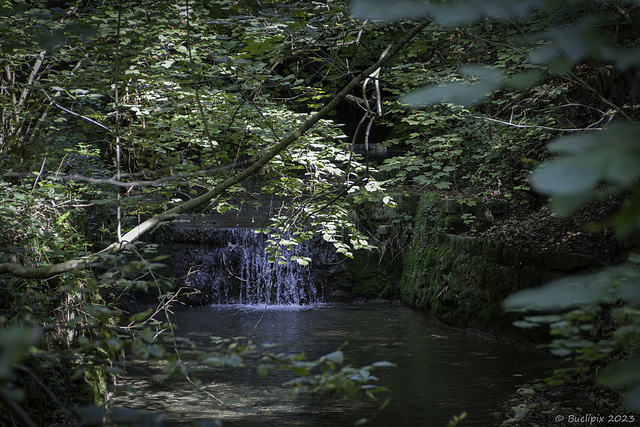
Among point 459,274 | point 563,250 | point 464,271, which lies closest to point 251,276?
point 459,274

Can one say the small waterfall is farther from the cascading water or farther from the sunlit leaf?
the sunlit leaf

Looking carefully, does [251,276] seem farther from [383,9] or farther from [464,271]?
[383,9]

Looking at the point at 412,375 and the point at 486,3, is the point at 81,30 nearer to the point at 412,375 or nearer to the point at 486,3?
the point at 486,3

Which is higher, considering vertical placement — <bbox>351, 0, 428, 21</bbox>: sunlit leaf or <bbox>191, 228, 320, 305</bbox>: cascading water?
<bbox>351, 0, 428, 21</bbox>: sunlit leaf

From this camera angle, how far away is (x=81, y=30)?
1473 mm

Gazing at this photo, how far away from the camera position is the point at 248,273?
1073cm

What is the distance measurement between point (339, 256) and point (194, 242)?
3.17 m

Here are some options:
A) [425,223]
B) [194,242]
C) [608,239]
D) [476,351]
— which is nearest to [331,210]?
[476,351]

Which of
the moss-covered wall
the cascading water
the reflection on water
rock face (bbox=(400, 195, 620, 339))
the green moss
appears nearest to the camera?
the reflection on water

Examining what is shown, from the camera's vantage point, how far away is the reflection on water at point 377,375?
15.5 feet

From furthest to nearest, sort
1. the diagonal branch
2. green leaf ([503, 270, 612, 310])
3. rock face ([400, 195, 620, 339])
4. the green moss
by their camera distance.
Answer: the green moss < rock face ([400, 195, 620, 339]) < the diagonal branch < green leaf ([503, 270, 612, 310])

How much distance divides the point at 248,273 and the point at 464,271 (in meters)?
4.64

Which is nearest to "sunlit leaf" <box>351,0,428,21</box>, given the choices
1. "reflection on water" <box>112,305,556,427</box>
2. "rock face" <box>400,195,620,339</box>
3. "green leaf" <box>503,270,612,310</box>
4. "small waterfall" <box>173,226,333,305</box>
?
"green leaf" <box>503,270,612,310</box>

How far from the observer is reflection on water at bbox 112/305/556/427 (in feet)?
15.5
